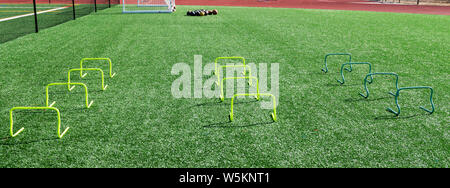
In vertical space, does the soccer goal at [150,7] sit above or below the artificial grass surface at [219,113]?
above

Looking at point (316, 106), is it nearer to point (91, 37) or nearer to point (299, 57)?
point (299, 57)

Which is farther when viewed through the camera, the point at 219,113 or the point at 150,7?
the point at 150,7

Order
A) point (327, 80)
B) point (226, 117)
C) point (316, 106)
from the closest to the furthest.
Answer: point (226, 117) → point (316, 106) → point (327, 80)

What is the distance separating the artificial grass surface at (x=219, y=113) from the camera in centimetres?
584

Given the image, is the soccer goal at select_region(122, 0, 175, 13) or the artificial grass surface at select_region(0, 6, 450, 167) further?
the soccer goal at select_region(122, 0, 175, 13)

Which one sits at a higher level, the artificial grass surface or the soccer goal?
the soccer goal

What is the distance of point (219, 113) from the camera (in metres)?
7.59

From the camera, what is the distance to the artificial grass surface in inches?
230

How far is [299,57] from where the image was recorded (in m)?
12.6

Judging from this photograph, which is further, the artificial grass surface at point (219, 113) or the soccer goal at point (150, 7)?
the soccer goal at point (150, 7)

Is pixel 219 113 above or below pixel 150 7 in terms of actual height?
below
